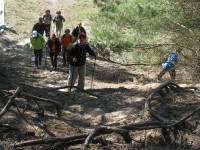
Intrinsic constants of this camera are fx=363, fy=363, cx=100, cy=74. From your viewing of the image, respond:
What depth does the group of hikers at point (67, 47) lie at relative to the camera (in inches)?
Answer: 375

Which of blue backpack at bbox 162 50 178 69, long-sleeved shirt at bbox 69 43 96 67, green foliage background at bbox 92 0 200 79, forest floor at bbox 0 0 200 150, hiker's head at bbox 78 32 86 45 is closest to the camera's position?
forest floor at bbox 0 0 200 150

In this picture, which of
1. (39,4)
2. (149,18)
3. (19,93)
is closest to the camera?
(19,93)

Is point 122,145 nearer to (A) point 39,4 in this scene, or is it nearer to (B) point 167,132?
(B) point 167,132

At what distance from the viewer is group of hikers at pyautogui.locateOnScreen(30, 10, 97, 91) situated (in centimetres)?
952

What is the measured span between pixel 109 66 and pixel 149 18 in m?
5.03

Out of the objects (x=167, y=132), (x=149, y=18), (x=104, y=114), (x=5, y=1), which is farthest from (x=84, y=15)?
(x=167, y=132)

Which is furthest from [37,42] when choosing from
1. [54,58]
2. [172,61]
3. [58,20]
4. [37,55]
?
[172,61]

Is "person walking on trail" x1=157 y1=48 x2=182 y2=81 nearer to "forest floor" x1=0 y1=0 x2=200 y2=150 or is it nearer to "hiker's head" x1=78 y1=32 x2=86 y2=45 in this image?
"forest floor" x1=0 y1=0 x2=200 y2=150

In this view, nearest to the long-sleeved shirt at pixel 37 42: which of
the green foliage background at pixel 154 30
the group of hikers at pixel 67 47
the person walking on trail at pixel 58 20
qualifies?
the group of hikers at pixel 67 47

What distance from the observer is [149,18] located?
1212cm

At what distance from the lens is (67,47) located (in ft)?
46.6

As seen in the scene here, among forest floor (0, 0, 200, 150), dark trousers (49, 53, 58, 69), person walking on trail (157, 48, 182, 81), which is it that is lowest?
forest floor (0, 0, 200, 150)

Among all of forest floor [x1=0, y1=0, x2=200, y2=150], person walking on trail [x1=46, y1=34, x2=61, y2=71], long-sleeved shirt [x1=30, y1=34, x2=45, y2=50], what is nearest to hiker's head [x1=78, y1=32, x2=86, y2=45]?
forest floor [x1=0, y1=0, x2=200, y2=150]

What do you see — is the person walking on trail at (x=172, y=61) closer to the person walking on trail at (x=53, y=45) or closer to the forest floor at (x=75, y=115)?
the forest floor at (x=75, y=115)
